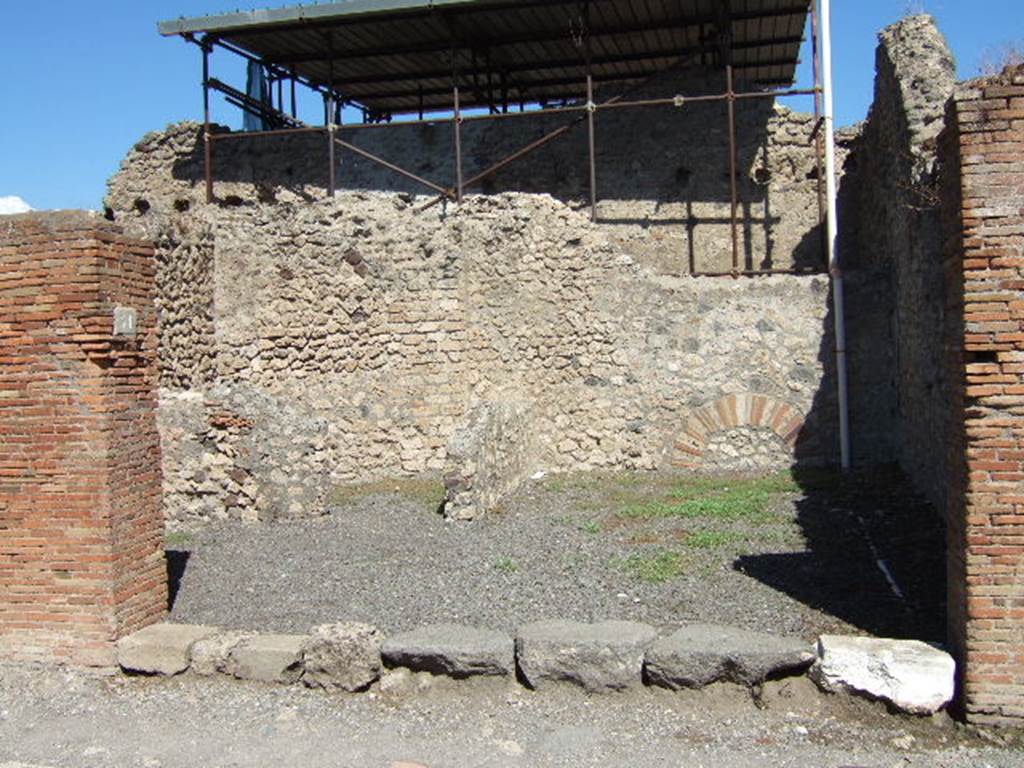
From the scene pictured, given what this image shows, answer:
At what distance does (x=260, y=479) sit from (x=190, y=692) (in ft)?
13.8

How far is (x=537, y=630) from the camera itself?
5281mm

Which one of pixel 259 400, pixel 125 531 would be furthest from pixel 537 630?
pixel 259 400

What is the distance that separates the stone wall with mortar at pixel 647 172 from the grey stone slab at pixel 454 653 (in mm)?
10521

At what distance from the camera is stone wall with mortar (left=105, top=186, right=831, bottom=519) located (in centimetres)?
1157

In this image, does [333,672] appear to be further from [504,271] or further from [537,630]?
[504,271]

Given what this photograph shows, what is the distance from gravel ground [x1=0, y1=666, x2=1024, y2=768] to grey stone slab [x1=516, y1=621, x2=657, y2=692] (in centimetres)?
8

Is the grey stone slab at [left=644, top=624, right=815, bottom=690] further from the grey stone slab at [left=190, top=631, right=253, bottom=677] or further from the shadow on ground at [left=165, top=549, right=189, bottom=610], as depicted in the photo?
the shadow on ground at [left=165, top=549, right=189, bottom=610]

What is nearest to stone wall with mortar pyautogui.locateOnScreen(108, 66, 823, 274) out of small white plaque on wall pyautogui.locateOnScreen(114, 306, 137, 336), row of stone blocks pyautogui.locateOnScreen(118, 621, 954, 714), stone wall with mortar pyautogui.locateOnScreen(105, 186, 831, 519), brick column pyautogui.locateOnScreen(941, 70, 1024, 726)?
stone wall with mortar pyautogui.locateOnScreen(105, 186, 831, 519)

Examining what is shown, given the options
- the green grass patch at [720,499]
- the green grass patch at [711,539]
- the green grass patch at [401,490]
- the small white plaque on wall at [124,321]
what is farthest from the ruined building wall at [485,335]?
the small white plaque on wall at [124,321]

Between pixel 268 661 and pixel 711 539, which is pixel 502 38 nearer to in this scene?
pixel 711 539

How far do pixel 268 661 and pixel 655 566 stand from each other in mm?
2937

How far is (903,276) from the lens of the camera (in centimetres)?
1009

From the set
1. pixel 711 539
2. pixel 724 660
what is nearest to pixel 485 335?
pixel 711 539

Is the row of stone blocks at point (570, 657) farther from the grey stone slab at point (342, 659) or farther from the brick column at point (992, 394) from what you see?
the brick column at point (992, 394)
